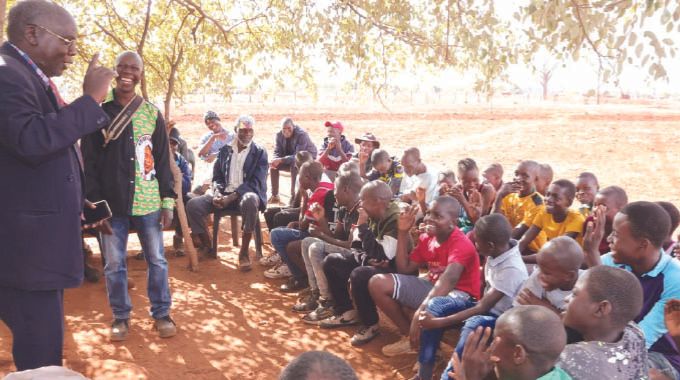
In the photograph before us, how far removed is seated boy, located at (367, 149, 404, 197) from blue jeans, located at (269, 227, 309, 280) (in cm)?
189

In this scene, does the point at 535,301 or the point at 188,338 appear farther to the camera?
the point at 188,338

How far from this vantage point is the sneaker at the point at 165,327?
4379 millimetres

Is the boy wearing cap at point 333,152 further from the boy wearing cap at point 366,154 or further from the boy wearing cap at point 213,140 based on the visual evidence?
the boy wearing cap at point 213,140

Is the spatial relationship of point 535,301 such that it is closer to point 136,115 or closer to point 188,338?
point 188,338

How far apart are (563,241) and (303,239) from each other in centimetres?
278

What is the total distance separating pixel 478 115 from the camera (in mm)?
32062

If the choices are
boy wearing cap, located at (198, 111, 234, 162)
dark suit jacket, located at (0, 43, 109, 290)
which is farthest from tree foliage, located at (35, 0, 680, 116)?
dark suit jacket, located at (0, 43, 109, 290)

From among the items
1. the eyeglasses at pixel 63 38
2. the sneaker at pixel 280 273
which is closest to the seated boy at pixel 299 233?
the sneaker at pixel 280 273

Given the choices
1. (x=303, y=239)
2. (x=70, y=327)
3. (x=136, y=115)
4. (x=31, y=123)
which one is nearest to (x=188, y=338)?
(x=70, y=327)

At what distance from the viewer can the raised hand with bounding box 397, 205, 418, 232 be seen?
4094mm

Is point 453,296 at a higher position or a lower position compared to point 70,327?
higher

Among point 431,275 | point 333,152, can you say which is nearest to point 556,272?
point 431,275

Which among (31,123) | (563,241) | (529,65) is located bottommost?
(563,241)

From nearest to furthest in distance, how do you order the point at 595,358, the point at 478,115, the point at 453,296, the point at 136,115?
the point at 595,358, the point at 453,296, the point at 136,115, the point at 478,115
